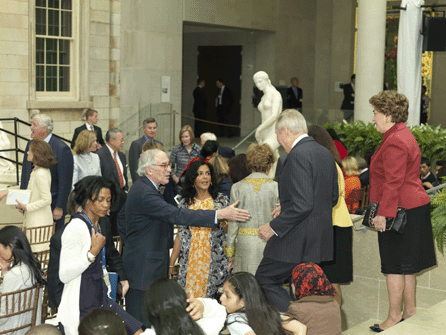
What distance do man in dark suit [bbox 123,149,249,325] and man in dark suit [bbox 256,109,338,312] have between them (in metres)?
0.36

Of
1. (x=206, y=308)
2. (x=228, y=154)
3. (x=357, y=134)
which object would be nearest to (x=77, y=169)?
(x=228, y=154)

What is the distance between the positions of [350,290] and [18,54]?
9.51 meters

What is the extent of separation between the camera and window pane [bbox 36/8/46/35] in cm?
1411

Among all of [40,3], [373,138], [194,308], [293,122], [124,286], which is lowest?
[124,286]

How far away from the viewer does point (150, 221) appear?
15.6 ft

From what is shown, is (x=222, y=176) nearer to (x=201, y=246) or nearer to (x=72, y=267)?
(x=201, y=246)

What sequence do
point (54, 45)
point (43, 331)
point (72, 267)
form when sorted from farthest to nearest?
1. point (54, 45)
2. point (72, 267)
3. point (43, 331)

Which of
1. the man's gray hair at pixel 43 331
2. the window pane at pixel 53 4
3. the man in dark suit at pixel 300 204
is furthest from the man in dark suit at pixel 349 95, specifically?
the man's gray hair at pixel 43 331

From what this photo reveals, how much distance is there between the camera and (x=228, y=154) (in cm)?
959

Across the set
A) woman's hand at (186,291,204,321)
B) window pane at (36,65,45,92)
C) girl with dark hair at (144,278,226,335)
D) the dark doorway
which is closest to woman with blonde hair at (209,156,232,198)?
woman's hand at (186,291,204,321)

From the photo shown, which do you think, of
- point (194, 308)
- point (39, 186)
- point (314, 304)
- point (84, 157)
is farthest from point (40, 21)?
point (194, 308)

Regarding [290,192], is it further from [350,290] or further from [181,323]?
[350,290]

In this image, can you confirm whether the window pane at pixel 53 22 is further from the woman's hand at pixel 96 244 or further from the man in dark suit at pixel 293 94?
the woman's hand at pixel 96 244

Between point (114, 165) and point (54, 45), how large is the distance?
680 centimetres
